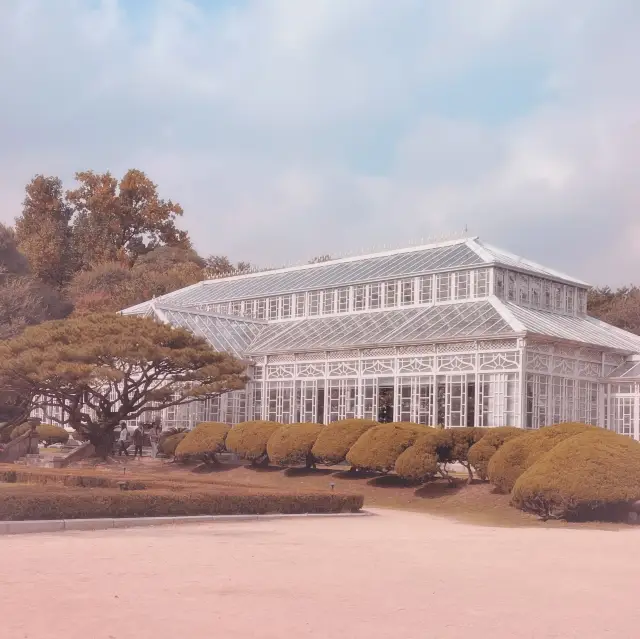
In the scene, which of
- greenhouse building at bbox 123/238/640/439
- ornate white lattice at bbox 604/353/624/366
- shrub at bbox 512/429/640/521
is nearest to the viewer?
shrub at bbox 512/429/640/521

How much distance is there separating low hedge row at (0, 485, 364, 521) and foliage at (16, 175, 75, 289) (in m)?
61.1

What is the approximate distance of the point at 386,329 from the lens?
4000 cm

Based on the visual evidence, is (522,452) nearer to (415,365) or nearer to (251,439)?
(251,439)

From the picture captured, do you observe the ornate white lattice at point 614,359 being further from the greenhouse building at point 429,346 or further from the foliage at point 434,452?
the foliage at point 434,452

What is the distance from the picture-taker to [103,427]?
1469 inches

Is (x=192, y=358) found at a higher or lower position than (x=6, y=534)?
higher

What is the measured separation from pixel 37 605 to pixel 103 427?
93.2ft

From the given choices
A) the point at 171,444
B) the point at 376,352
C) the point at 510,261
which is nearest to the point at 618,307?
the point at 510,261

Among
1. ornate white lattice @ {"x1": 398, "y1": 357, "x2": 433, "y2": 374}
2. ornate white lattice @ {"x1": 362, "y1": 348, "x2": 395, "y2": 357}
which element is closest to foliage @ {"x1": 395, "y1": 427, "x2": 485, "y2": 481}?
ornate white lattice @ {"x1": 398, "y1": 357, "x2": 433, "y2": 374}

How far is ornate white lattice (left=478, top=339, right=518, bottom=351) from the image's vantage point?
33969 mm

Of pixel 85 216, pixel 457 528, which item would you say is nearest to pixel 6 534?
pixel 457 528

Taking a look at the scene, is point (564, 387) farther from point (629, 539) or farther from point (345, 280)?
point (629, 539)

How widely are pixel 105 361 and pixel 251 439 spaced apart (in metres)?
6.53

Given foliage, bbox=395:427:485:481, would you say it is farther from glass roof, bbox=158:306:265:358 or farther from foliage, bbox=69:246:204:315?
foliage, bbox=69:246:204:315
